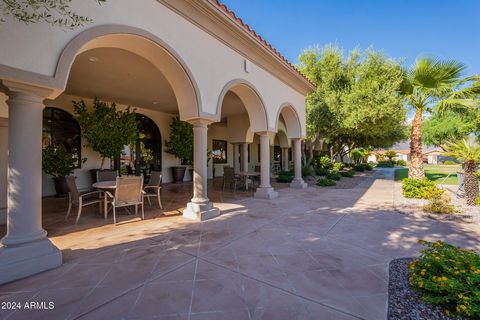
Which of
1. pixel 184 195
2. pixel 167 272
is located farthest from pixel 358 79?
pixel 167 272

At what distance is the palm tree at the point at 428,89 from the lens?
25.4ft

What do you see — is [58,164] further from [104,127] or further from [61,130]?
[104,127]

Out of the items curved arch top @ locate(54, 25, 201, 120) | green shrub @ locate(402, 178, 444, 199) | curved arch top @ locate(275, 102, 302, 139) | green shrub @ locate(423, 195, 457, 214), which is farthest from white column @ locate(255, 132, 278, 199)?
green shrub @ locate(402, 178, 444, 199)

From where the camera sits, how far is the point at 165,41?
4422mm

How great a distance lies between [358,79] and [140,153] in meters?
12.0

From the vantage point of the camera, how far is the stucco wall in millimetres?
2713

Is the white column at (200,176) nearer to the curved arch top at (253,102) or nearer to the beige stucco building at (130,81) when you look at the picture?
the beige stucco building at (130,81)

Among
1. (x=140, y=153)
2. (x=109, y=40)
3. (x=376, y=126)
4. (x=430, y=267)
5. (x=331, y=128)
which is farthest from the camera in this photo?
(x=331, y=128)

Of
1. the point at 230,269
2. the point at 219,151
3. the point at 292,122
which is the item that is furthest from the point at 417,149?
the point at 219,151

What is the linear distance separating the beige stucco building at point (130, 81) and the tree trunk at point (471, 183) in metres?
5.61

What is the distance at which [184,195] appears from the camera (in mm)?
8625

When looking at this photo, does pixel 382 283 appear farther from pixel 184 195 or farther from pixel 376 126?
pixel 376 126

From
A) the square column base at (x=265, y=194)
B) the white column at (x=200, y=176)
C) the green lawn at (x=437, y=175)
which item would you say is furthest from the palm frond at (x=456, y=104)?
the white column at (x=200, y=176)

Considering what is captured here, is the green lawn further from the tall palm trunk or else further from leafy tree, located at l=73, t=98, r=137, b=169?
leafy tree, located at l=73, t=98, r=137, b=169
